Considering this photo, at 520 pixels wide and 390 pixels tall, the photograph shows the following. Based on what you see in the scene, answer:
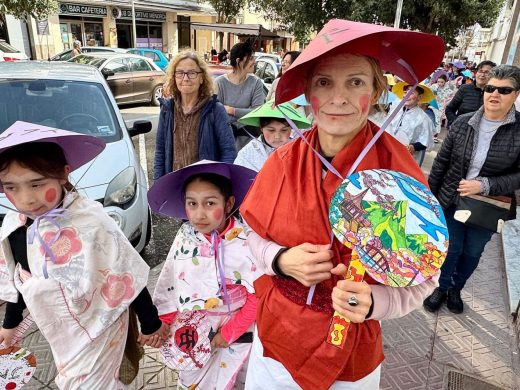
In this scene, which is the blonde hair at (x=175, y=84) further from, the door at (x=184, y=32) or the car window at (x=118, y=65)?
the door at (x=184, y=32)

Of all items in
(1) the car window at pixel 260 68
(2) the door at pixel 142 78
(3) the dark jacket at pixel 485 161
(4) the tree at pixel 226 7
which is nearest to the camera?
(3) the dark jacket at pixel 485 161

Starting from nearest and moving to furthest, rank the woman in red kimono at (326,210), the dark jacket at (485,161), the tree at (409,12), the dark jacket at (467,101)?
the woman in red kimono at (326,210) → the dark jacket at (485,161) → the dark jacket at (467,101) → the tree at (409,12)

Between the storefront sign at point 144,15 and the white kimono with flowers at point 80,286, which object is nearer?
the white kimono with flowers at point 80,286

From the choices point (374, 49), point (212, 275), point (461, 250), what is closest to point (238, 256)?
point (212, 275)

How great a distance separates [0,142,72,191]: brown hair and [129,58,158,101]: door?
434 inches

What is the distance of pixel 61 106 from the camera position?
4078 millimetres

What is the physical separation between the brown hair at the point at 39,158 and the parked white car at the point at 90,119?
5.22 feet

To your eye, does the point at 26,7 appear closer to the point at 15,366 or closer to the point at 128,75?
the point at 128,75

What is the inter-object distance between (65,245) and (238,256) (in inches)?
29.3

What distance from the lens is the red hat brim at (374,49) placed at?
107 centimetres

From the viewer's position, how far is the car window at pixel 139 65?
11.9 metres

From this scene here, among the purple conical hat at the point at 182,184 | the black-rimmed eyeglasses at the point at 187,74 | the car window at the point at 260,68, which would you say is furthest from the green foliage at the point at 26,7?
the purple conical hat at the point at 182,184

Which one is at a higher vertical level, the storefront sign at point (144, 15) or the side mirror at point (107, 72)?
the storefront sign at point (144, 15)

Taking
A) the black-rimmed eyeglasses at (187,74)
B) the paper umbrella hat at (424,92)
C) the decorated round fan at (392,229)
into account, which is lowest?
the decorated round fan at (392,229)
